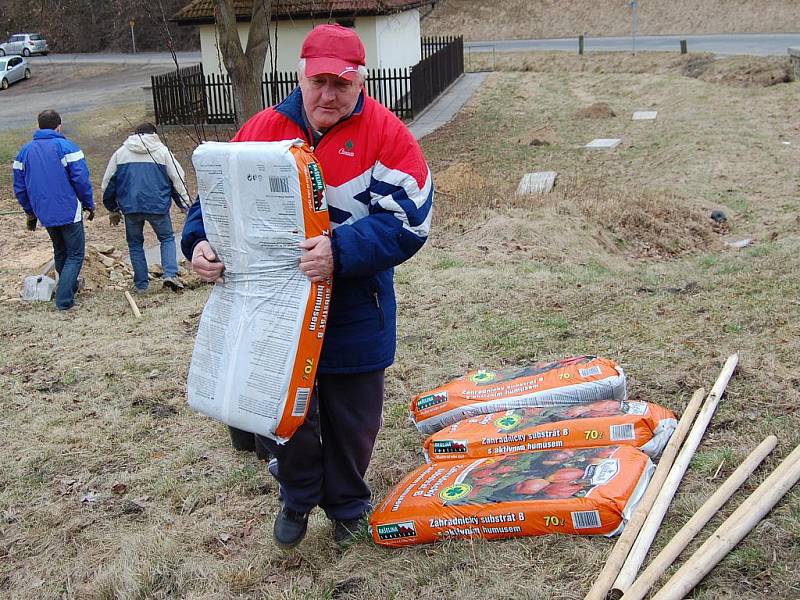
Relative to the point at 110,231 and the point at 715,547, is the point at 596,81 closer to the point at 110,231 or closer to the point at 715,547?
the point at 110,231

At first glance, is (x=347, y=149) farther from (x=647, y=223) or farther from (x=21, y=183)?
(x=647, y=223)

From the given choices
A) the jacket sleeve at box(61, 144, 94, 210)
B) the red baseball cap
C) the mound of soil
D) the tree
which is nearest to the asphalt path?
the tree

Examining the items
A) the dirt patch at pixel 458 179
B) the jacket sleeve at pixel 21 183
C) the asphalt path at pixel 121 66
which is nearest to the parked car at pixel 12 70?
the asphalt path at pixel 121 66

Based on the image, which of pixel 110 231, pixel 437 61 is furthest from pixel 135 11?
pixel 110 231

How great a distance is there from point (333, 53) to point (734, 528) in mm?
2153

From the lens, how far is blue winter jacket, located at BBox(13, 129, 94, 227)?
26.2 feet

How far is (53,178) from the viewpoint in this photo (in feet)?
26.1

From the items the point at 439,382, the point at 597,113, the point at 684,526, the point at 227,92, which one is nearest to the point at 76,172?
the point at 439,382

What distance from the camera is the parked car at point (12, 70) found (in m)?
37.4

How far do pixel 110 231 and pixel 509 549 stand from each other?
34.6 feet

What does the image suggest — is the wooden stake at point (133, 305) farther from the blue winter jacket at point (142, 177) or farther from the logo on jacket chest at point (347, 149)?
the logo on jacket chest at point (347, 149)

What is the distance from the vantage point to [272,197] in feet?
9.39

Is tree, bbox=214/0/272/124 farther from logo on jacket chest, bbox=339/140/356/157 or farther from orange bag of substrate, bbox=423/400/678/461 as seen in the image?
logo on jacket chest, bbox=339/140/356/157

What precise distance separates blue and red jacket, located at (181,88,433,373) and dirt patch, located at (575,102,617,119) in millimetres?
17007
